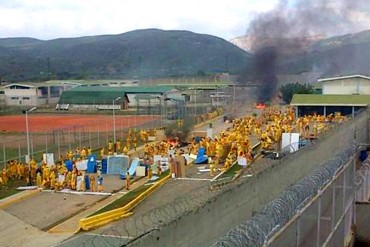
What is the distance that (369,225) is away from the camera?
1155 cm

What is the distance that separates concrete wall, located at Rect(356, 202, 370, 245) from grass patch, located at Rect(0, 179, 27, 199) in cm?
1312

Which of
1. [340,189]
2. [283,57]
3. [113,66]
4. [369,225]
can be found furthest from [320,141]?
[113,66]

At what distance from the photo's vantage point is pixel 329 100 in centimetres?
4050

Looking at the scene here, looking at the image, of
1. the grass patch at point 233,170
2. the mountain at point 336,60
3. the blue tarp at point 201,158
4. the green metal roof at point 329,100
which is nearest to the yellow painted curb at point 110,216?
the grass patch at point 233,170

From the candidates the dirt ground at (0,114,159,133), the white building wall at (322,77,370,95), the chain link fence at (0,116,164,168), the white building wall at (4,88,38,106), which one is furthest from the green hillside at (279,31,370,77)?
the chain link fence at (0,116,164,168)

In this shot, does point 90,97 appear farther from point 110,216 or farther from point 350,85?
point 110,216

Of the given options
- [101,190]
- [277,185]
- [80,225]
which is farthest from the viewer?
[101,190]

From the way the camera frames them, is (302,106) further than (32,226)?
Yes

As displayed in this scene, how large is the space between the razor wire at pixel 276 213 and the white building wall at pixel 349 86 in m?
38.8

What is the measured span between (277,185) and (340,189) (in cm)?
174

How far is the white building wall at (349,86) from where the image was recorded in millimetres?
45719

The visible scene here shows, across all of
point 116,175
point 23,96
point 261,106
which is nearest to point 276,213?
point 116,175

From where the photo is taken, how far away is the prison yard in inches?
607

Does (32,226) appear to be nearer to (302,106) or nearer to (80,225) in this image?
(80,225)
